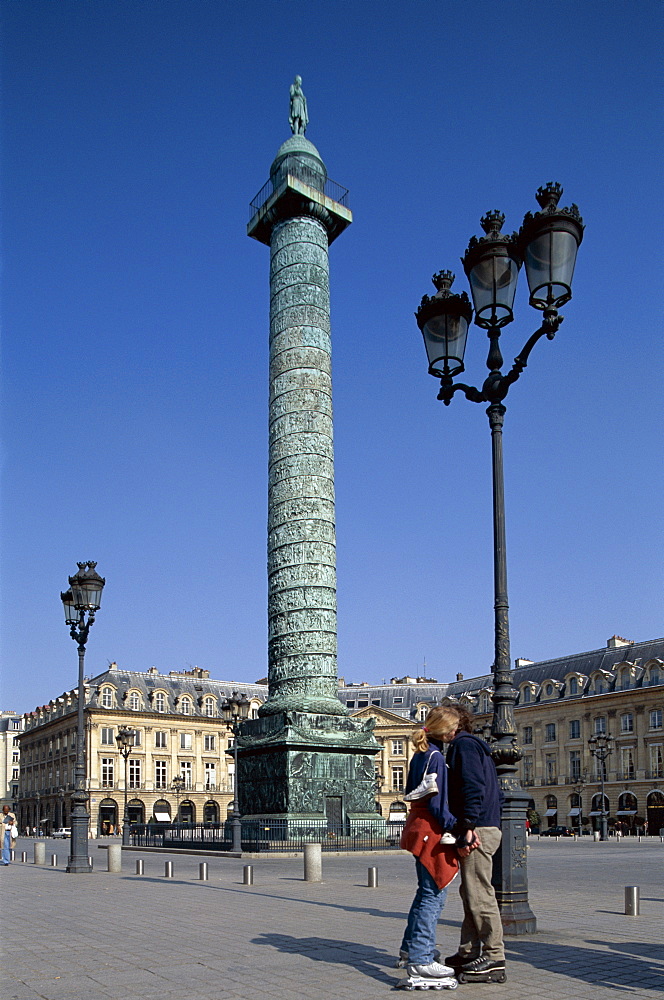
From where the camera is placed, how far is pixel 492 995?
18.0 ft

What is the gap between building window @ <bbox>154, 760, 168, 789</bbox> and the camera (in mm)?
67250

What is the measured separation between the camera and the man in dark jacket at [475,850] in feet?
18.9

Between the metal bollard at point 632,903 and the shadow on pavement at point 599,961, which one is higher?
the shadow on pavement at point 599,961

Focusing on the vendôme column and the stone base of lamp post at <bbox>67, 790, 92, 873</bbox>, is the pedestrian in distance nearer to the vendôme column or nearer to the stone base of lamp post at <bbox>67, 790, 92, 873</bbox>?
the stone base of lamp post at <bbox>67, 790, 92, 873</bbox>

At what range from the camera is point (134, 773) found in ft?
218

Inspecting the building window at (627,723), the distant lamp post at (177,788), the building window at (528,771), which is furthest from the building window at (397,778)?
the building window at (627,723)

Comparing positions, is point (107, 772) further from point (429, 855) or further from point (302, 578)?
point (429, 855)

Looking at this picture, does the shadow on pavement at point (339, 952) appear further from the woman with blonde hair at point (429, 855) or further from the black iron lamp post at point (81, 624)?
the black iron lamp post at point (81, 624)

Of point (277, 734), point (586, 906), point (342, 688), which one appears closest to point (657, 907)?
point (586, 906)

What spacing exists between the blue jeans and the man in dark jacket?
0.26 m

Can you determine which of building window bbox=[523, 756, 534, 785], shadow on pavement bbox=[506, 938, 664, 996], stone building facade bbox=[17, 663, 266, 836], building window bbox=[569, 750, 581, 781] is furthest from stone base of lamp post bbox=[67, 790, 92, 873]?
building window bbox=[523, 756, 534, 785]

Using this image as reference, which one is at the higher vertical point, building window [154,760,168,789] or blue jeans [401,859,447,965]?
blue jeans [401,859,447,965]

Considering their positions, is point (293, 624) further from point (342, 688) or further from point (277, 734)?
point (342, 688)

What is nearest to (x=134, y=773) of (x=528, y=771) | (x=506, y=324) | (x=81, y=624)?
(x=528, y=771)
